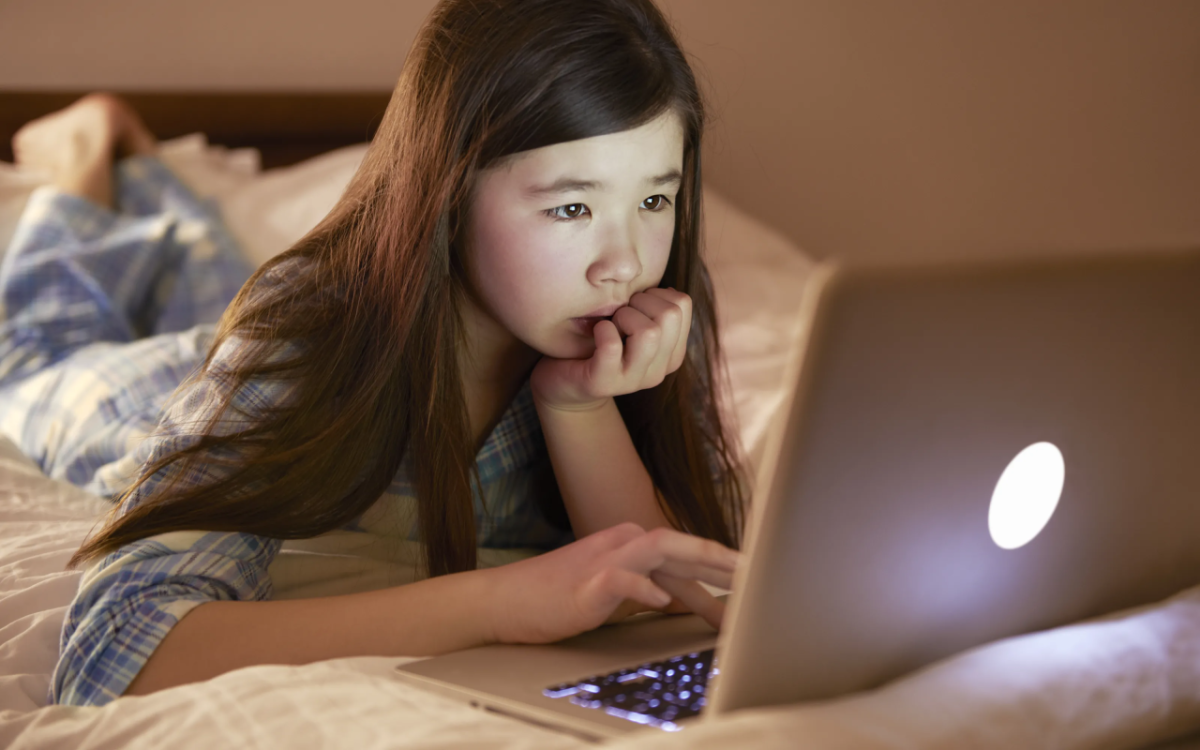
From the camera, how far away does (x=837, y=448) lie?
1.37 feet

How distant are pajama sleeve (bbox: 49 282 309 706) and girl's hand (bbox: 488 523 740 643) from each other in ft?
0.69

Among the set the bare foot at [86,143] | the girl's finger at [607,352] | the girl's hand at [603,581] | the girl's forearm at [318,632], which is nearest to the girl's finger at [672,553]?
the girl's hand at [603,581]

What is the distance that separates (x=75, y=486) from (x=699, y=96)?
848 mm

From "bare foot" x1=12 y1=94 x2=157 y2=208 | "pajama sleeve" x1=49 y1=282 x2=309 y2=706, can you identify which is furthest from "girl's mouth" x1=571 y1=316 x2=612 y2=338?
"bare foot" x1=12 y1=94 x2=157 y2=208

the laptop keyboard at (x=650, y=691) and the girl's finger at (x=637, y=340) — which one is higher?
the girl's finger at (x=637, y=340)

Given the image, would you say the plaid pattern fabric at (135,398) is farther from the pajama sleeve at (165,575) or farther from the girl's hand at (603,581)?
the girl's hand at (603,581)

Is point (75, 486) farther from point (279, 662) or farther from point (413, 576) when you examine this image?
point (279, 662)

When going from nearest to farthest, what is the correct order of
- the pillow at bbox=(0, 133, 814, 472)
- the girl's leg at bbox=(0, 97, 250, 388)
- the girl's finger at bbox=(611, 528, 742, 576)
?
the girl's finger at bbox=(611, 528, 742, 576) → the girl's leg at bbox=(0, 97, 250, 388) → the pillow at bbox=(0, 133, 814, 472)

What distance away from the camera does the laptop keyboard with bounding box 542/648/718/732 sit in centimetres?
52

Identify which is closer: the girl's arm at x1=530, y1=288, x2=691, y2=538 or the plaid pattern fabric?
the plaid pattern fabric

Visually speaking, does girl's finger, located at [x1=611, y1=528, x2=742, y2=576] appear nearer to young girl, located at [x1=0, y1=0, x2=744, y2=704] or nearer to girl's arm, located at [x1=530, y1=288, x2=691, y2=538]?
young girl, located at [x1=0, y1=0, x2=744, y2=704]

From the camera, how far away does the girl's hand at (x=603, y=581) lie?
0.63 metres

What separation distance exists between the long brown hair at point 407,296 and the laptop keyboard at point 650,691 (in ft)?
1.00

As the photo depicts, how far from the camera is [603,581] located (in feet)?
2.10
